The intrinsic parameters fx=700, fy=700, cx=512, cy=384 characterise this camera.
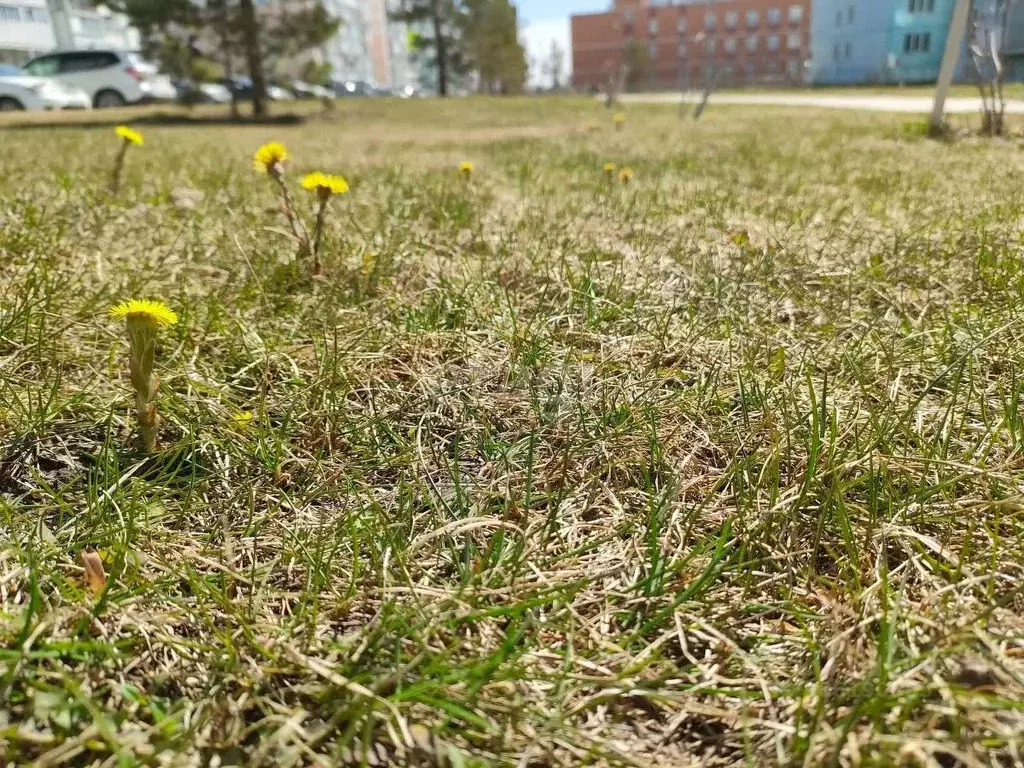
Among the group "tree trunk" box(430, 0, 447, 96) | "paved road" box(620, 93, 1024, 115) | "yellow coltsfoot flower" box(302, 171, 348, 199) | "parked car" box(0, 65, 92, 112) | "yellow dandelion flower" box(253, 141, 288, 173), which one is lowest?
"yellow coltsfoot flower" box(302, 171, 348, 199)

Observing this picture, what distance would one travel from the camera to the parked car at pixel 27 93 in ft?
51.6

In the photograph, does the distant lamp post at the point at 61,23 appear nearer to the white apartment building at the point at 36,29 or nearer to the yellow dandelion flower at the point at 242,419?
the white apartment building at the point at 36,29

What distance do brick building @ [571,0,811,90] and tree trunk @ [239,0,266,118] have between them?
48998mm

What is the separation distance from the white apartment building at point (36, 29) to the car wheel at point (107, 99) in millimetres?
22346

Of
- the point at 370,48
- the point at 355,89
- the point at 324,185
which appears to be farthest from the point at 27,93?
the point at 370,48

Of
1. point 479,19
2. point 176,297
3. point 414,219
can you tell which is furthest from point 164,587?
point 479,19

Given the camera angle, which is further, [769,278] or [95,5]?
[95,5]

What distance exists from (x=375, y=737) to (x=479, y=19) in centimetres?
3498

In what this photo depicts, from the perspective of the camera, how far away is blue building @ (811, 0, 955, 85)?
38.9 m

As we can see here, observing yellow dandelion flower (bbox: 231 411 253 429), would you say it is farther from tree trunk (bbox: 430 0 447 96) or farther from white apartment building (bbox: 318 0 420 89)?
white apartment building (bbox: 318 0 420 89)

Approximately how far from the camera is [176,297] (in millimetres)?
1851

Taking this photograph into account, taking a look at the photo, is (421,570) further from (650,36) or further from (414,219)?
(650,36)

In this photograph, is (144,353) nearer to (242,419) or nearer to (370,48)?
(242,419)

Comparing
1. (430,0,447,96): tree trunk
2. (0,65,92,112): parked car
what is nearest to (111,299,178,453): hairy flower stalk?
(0,65,92,112): parked car
